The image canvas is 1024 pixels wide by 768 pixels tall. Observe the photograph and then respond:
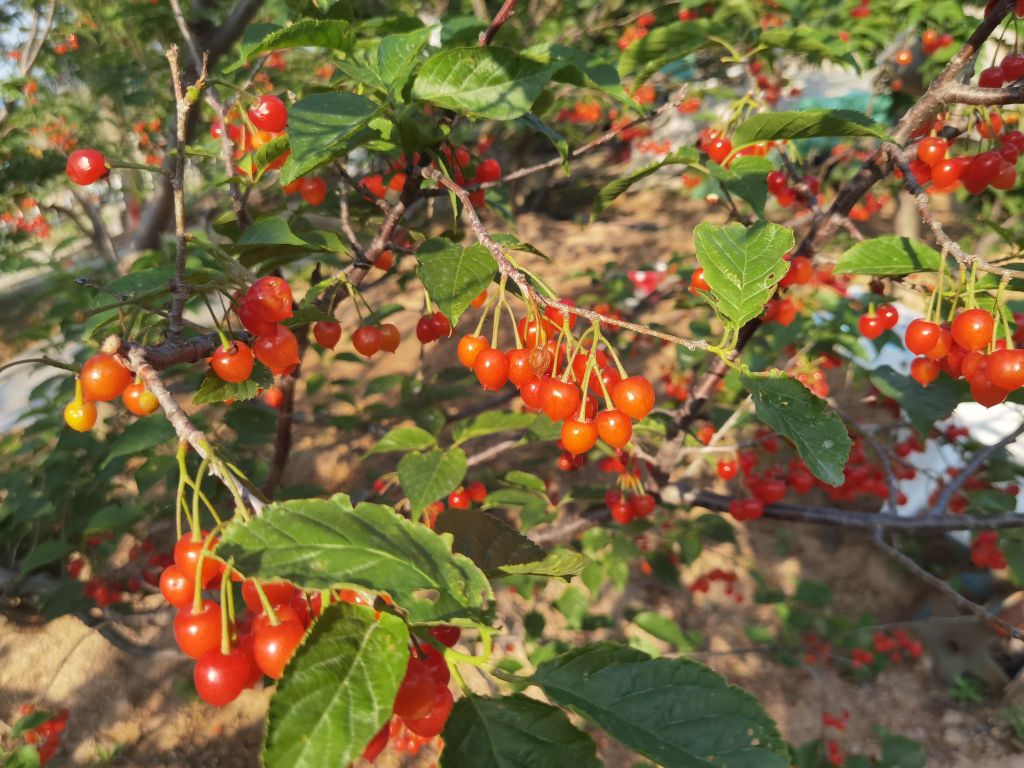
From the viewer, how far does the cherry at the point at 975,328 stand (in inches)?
54.0

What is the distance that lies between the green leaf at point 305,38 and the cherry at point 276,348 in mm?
614

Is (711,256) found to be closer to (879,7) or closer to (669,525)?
(669,525)

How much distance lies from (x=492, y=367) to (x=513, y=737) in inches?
28.7

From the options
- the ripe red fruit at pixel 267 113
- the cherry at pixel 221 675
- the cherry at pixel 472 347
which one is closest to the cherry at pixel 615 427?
the cherry at pixel 472 347

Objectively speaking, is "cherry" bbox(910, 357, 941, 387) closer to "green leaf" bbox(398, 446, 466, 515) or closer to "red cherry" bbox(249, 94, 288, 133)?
"green leaf" bbox(398, 446, 466, 515)

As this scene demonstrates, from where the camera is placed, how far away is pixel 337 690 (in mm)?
794

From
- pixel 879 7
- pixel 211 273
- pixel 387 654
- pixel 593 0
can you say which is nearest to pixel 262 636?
pixel 387 654

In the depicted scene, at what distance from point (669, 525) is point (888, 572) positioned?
2949mm

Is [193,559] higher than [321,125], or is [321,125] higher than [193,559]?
[321,125]

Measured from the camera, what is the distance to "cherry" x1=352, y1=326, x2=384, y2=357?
175 centimetres

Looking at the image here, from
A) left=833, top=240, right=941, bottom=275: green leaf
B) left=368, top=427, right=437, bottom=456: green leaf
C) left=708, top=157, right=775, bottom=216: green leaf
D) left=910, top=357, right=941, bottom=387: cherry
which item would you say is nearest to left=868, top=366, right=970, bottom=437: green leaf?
left=910, top=357, right=941, bottom=387: cherry

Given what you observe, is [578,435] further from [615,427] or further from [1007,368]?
[1007,368]

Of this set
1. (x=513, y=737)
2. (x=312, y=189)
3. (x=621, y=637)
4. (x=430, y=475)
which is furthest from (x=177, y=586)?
(x=621, y=637)

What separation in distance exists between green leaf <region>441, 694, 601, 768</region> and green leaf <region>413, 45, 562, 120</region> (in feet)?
3.89
